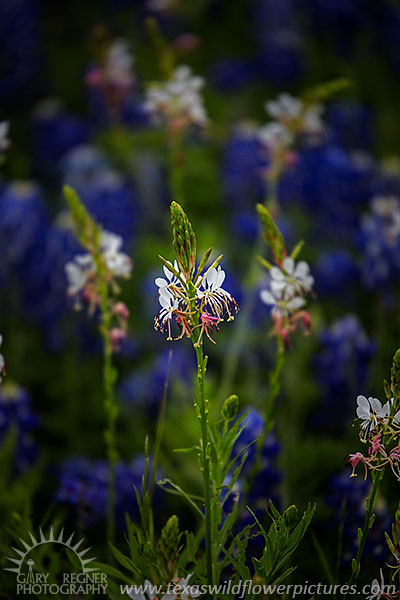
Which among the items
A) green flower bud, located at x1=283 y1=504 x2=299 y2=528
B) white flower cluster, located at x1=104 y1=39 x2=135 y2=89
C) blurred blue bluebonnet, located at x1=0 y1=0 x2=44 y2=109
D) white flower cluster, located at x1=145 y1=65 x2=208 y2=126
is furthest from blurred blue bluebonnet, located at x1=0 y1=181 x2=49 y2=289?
green flower bud, located at x1=283 y1=504 x2=299 y2=528

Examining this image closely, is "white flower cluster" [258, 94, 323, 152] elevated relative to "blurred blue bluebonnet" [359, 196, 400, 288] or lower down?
elevated

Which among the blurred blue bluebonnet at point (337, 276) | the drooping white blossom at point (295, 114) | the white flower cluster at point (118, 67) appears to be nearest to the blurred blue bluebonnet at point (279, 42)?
the white flower cluster at point (118, 67)

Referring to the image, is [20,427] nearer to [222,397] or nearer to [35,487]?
[35,487]

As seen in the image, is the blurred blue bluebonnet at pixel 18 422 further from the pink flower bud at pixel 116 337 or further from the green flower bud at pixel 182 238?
the green flower bud at pixel 182 238

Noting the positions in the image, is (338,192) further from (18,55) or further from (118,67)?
(18,55)

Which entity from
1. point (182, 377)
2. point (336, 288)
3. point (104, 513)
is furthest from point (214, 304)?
point (336, 288)

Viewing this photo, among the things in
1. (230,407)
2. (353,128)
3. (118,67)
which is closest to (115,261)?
(230,407)

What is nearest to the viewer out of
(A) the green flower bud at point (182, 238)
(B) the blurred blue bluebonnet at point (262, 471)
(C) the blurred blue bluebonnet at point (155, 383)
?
(A) the green flower bud at point (182, 238)

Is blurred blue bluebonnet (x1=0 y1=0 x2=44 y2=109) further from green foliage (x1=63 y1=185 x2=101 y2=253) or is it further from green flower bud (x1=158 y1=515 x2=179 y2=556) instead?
green flower bud (x1=158 y1=515 x2=179 y2=556)
